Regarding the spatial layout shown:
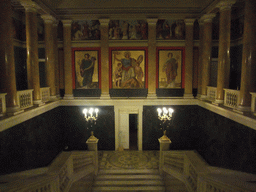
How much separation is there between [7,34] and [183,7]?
29.3ft

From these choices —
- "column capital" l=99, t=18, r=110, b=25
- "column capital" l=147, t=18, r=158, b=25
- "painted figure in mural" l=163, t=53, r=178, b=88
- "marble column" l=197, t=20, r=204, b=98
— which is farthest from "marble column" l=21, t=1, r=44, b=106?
"marble column" l=197, t=20, r=204, b=98

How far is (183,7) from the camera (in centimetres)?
1061

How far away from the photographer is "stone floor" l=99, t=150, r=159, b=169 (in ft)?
31.5

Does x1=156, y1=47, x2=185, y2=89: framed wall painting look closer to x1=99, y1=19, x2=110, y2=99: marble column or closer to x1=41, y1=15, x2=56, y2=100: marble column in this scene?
x1=99, y1=19, x2=110, y2=99: marble column

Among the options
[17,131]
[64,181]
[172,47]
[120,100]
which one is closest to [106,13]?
[172,47]

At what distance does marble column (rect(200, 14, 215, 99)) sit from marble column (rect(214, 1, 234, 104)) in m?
1.58

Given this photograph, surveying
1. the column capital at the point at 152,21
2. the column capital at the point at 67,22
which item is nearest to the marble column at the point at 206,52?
the column capital at the point at 152,21

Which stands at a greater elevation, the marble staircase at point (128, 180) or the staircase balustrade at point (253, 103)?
the staircase balustrade at point (253, 103)

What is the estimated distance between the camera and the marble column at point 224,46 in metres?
8.27

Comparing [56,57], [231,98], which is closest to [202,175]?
[231,98]

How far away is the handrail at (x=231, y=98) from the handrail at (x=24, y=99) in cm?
823

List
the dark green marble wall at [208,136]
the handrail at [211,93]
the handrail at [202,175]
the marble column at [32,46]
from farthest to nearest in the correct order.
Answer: the handrail at [211,93] < the marble column at [32,46] < the dark green marble wall at [208,136] < the handrail at [202,175]

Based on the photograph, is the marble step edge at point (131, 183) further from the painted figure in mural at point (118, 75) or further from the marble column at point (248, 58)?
the painted figure in mural at point (118, 75)

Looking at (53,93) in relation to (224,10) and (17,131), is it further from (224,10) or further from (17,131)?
(224,10)
